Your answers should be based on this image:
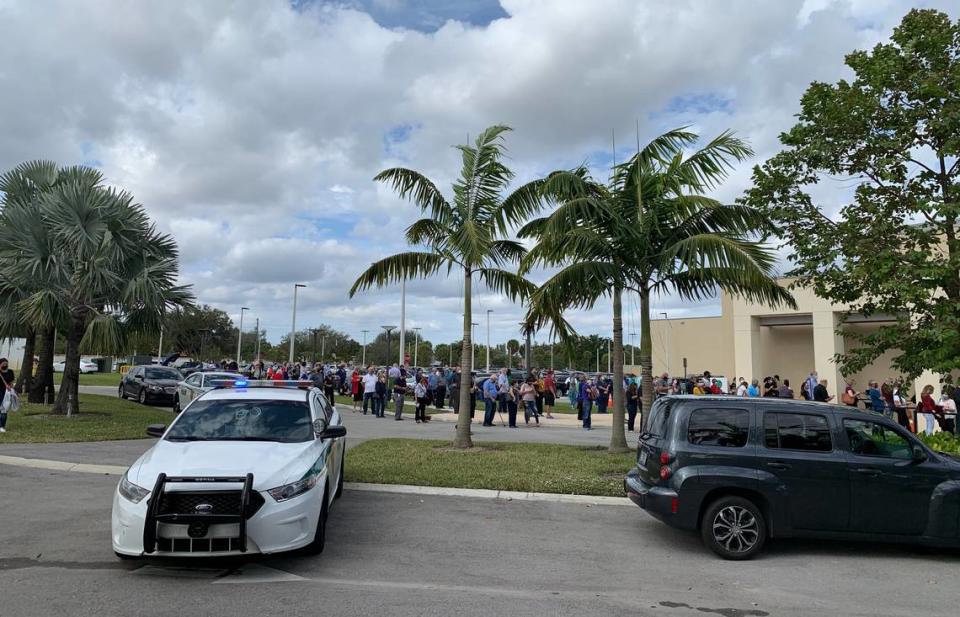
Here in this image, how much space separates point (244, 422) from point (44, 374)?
17260 mm

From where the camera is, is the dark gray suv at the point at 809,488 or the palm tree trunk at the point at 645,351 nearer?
the dark gray suv at the point at 809,488

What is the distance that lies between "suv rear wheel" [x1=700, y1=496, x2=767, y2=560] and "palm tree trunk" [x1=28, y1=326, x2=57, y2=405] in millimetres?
19511

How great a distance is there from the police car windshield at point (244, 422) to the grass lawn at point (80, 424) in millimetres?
8561

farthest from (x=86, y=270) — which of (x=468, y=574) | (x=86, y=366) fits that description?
(x=86, y=366)

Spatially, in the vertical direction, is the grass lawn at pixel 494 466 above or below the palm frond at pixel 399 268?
below

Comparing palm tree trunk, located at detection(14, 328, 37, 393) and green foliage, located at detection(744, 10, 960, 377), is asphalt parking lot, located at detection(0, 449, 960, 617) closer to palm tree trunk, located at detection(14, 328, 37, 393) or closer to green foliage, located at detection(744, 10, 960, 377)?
green foliage, located at detection(744, 10, 960, 377)

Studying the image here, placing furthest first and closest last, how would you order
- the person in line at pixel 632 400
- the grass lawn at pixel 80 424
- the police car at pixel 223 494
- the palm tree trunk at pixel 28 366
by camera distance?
the palm tree trunk at pixel 28 366
the person in line at pixel 632 400
the grass lawn at pixel 80 424
the police car at pixel 223 494

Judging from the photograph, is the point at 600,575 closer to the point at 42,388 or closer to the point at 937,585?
the point at 937,585

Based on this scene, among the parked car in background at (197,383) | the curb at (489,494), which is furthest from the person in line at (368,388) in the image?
the curb at (489,494)

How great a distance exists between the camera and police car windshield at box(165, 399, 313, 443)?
7055 millimetres

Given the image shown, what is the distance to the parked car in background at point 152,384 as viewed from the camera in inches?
1000

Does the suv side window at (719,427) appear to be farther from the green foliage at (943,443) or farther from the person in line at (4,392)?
the person in line at (4,392)

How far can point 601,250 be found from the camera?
→ 12.6 metres

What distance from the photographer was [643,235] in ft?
40.9
